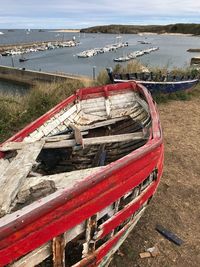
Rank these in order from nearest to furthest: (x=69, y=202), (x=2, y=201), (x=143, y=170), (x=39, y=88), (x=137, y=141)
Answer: (x=69, y=202) < (x=2, y=201) < (x=143, y=170) < (x=137, y=141) < (x=39, y=88)

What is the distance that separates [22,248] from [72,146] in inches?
106

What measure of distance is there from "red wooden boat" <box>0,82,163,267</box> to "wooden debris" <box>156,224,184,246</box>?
31.7 inches

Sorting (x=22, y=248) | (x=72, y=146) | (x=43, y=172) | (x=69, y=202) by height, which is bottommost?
(x=43, y=172)

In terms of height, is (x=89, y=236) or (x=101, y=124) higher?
(x=89, y=236)

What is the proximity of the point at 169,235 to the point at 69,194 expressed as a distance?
2.79m

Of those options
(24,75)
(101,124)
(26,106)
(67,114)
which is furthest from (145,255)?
(24,75)

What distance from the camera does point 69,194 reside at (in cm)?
302

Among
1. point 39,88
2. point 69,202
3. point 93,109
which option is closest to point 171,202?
point 93,109

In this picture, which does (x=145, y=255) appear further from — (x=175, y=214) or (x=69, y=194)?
(x=69, y=194)

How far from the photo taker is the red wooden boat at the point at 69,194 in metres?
2.86

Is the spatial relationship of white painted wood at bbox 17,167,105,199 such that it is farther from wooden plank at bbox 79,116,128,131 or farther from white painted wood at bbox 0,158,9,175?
wooden plank at bbox 79,116,128,131

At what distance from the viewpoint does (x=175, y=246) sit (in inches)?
197

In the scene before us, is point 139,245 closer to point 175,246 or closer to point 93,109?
point 175,246

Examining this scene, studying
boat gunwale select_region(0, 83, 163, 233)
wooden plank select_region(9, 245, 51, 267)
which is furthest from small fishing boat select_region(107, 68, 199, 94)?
wooden plank select_region(9, 245, 51, 267)
